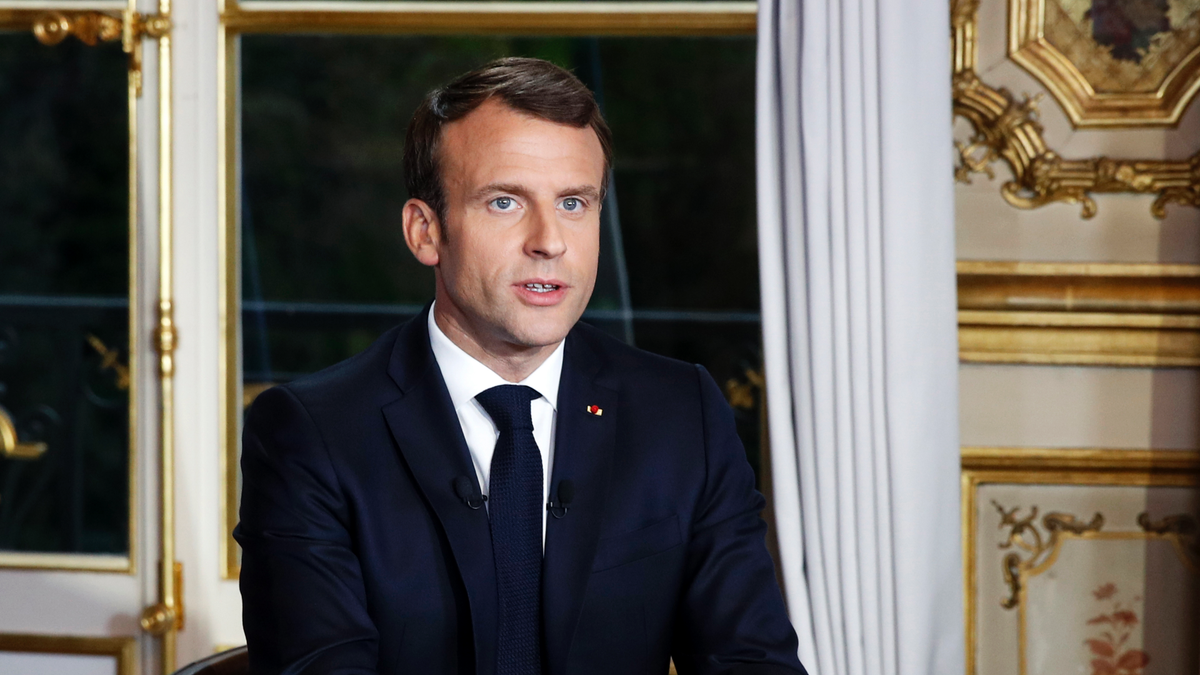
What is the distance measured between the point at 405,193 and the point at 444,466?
5.85ft

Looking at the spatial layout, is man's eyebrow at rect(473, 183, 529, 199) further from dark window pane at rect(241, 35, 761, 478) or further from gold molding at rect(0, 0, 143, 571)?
gold molding at rect(0, 0, 143, 571)

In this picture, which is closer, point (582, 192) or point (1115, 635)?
point (582, 192)

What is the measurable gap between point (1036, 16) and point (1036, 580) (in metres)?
1.25

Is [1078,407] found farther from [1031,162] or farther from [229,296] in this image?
[229,296]

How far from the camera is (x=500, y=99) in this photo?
4.51 feet

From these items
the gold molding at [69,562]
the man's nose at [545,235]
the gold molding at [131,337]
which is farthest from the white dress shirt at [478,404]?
the gold molding at [69,562]

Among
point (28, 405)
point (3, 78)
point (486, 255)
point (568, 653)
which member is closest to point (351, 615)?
point (568, 653)

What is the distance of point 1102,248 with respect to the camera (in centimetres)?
248

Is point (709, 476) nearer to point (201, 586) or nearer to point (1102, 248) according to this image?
point (1102, 248)

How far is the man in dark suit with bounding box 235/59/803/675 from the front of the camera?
1.36m

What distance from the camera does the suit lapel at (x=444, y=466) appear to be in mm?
1380

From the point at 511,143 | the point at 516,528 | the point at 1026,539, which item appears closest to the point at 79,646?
the point at 516,528

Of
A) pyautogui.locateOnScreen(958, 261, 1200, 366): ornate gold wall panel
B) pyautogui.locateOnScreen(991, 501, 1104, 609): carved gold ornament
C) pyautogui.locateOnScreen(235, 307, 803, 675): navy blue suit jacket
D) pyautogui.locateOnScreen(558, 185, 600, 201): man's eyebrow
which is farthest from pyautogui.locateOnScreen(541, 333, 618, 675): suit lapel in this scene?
pyautogui.locateOnScreen(991, 501, 1104, 609): carved gold ornament

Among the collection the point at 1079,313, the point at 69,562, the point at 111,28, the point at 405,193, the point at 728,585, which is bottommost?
the point at 69,562
